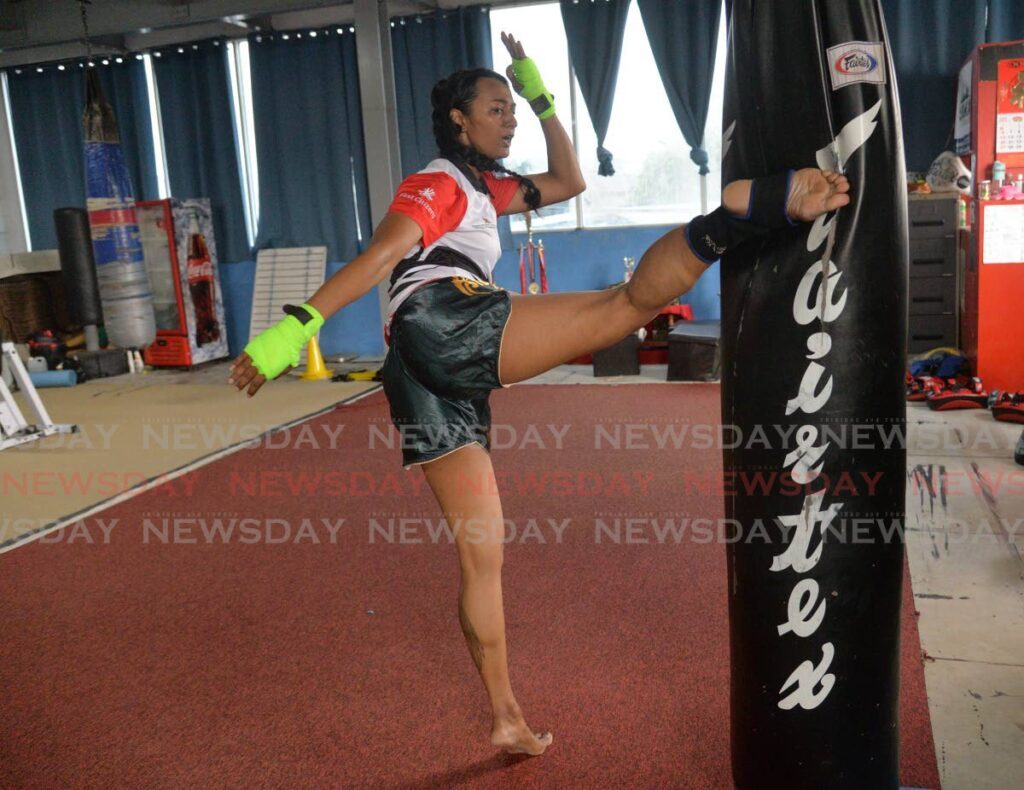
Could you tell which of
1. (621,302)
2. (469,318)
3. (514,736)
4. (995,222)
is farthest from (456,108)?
(995,222)

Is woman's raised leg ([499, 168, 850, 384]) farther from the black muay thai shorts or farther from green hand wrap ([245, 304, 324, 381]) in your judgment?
green hand wrap ([245, 304, 324, 381])

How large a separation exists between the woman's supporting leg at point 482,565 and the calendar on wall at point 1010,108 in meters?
4.54

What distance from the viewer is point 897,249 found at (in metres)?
1.18

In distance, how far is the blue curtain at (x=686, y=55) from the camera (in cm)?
600

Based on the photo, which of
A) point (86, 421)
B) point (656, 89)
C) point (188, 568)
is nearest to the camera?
point (188, 568)

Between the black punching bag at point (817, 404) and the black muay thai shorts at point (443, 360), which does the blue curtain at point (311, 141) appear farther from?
the black punching bag at point (817, 404)

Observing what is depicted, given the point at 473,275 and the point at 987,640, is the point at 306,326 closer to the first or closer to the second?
the point at 473,275

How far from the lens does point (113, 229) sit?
562 cm

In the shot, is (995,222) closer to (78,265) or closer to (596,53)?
(596,53)

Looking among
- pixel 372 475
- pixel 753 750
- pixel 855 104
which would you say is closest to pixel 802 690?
pixel 753 750

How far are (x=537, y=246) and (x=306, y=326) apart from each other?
5.45 meters

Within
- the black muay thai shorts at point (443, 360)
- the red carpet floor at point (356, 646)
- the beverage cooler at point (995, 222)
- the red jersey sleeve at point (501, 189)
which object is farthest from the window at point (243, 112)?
the black muay thai shorts at point (443, 360)

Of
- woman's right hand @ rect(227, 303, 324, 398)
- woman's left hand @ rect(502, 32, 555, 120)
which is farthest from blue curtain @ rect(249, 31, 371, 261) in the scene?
woman's right hand @ rect(227, 303, 324, 398)

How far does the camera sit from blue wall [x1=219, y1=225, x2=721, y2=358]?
6.45 metres
